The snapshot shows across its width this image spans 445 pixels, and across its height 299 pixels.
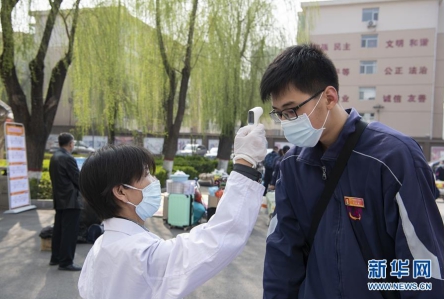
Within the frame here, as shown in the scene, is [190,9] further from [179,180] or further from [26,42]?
[179,180]

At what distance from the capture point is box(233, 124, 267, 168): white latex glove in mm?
1311

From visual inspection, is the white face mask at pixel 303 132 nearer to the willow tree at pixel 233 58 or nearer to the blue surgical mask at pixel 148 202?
the blue surgical mask at pixel 148 202

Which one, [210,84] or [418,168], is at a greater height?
[210,84]

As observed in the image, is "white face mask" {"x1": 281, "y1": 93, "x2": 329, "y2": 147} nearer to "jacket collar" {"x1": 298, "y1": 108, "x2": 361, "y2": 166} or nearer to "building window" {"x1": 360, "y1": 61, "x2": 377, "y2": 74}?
"jacket collar" {"x1": 298, "y1": 108, "x2": 361, "y2": 166}

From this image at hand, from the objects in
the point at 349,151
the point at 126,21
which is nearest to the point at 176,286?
the point at 349,151

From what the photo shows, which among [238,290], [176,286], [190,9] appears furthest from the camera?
[190,9]

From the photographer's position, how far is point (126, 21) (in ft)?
32.7

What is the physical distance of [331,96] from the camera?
1582mm

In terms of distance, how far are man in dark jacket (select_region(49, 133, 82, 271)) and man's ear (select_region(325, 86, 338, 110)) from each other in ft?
12.4

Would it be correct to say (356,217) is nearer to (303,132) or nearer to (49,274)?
(303,132)

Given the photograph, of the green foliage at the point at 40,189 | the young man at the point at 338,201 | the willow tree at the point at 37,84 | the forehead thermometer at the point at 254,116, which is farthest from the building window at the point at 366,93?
the forehead thermometer at the point at 254,116

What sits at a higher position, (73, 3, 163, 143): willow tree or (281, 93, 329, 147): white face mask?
(73, 3, 163, 143): willow tree

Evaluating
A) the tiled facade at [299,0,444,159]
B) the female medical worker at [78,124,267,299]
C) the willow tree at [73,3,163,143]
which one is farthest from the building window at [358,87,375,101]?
the female medical worker at [78,124,267,299]

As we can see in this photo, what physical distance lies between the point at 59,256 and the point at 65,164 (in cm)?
117
